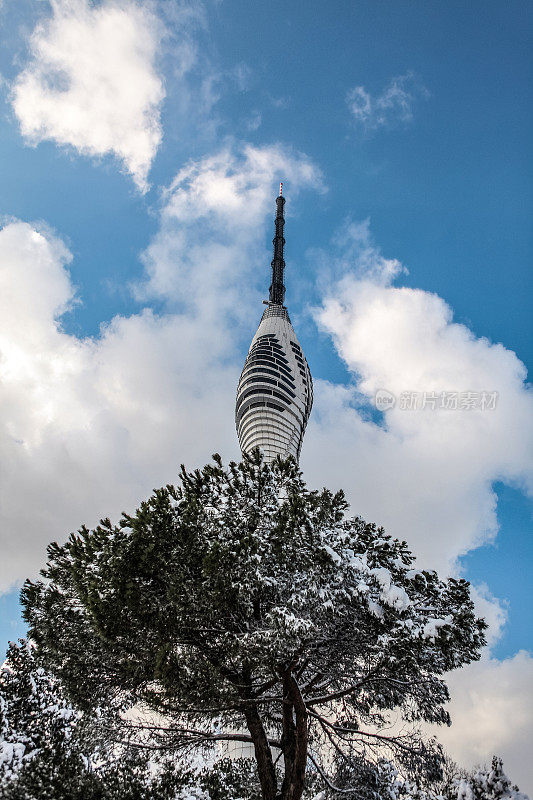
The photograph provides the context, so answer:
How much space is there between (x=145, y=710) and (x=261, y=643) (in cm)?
604

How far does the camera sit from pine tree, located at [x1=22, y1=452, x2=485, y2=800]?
44.7 ft

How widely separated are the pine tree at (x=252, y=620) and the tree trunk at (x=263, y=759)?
0.04 meters

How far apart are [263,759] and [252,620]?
5086mm

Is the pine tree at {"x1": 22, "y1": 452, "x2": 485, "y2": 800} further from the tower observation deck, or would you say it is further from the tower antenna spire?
the tower antenna spire

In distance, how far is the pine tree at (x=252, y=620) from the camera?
44.7 ft

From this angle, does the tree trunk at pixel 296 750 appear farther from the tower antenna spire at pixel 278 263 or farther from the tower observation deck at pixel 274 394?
the tower antenna spire at pixel 278 263

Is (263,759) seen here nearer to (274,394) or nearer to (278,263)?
(274,394)

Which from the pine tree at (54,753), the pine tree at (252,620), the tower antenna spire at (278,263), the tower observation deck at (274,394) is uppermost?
the tower antenna spire at (278,263)

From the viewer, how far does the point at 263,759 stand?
1554cm

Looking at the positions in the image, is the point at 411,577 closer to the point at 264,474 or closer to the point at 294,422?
the point at 264,474

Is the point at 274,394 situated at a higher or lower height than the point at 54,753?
higher

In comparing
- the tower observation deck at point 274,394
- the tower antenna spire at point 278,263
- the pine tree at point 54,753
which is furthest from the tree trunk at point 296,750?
the tower antenna spire at point 278,263

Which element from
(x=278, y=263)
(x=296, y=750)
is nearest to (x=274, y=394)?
(x=278, y=263)

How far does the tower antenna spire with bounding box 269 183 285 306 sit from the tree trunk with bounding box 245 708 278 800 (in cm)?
7863
